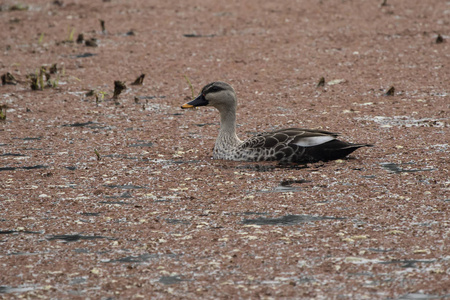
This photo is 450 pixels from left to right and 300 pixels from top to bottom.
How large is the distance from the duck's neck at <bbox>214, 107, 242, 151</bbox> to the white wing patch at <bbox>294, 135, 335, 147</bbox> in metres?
0.88

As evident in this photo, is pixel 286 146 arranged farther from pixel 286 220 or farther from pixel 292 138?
pixel 286 220

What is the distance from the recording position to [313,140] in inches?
326

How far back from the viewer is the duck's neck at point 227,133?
876cm

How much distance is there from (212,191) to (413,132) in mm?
3192

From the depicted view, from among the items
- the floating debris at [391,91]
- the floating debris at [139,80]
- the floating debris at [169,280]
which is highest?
the floating debris at [139,80]

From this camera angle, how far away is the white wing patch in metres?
8.26

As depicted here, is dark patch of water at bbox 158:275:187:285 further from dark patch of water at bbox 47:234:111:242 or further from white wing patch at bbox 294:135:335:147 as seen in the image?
white wing patch at bbox 294:135:335:147

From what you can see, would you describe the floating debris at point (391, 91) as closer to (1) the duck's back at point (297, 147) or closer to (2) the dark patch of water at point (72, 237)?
(1) the duck's back at point (297, 147)

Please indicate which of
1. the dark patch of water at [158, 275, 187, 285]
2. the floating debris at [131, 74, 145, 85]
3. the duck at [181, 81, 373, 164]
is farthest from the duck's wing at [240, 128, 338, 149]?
the floating debris at [131, 74, 145, 85]

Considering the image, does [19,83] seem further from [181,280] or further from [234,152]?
[181,280]

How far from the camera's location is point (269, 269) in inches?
214

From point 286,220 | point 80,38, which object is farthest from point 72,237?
point 80,38

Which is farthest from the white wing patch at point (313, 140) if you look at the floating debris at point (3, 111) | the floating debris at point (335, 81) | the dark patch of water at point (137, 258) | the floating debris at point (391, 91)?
the floating debris at point (3, 111)

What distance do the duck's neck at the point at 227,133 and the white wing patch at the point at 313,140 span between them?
88cm
